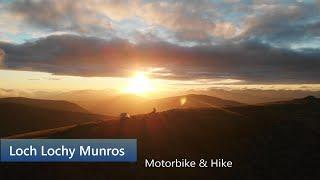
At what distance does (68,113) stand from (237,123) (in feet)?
337

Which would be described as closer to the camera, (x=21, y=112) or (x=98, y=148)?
(x=98, y=148)

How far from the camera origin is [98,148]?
3706cm

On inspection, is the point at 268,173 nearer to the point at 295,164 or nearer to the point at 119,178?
the point at 295,164

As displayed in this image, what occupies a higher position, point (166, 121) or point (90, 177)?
point (166, 121)

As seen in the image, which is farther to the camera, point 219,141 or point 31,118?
point 31,118

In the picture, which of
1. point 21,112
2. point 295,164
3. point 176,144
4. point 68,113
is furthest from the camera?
point 68,113

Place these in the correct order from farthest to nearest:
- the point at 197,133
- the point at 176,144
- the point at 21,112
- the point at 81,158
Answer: the point at 21,112, the point at 197,133, the point at 176,144, the point at 81,158

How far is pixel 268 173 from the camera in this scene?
3750 centimetres

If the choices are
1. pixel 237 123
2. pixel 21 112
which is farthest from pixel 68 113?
pixel 237 123

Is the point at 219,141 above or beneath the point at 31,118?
above

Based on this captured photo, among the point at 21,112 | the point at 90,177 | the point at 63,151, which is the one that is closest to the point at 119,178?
the point at 90,177

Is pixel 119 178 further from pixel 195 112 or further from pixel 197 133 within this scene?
pixel 195 112

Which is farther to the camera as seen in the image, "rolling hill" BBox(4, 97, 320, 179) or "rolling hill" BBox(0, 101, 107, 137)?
"rolling hill" BBox(0, 101, 107, 137)

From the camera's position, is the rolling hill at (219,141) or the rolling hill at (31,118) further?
the rolling hill at (31,118)
